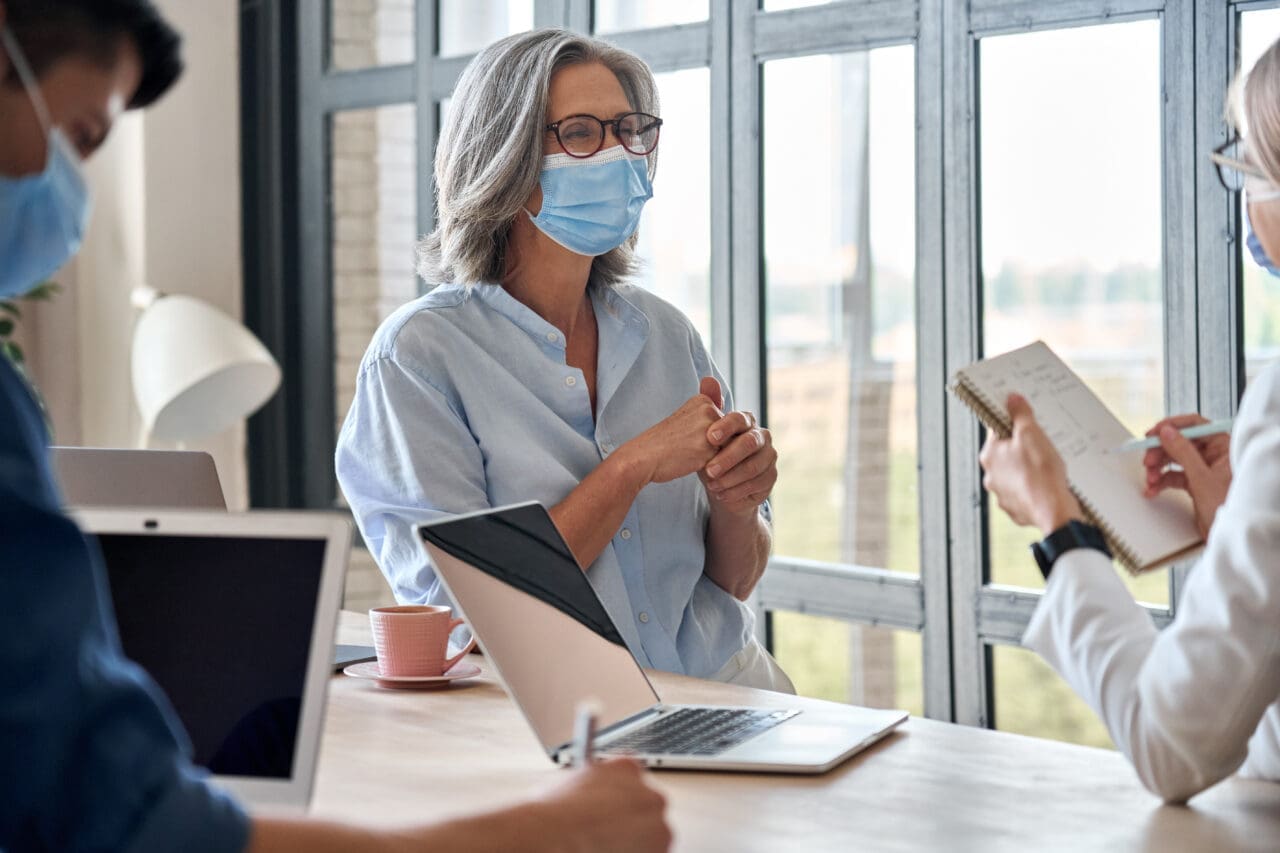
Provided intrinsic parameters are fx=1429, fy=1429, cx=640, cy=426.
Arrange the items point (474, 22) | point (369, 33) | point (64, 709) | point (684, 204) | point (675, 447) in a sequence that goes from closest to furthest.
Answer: point (64, 709), point (675, 447), point (684, 204), point (474, 22), point (369, 33)

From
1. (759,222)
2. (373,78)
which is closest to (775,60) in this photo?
(759,222)

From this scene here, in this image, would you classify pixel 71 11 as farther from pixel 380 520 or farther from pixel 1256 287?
pixel 1256 287

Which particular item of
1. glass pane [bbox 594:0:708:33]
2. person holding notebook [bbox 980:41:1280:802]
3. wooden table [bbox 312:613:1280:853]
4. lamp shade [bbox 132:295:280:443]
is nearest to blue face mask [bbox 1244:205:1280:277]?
person holding notebook [bbox 980:41:1280:802]

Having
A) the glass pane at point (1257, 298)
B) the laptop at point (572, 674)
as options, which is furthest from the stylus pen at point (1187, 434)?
the glass pane at point (1257, 298)

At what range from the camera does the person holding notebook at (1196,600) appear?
1194 mm

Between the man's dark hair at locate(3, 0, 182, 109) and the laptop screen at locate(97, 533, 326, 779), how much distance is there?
1.45 ft

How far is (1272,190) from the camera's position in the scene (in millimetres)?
1333

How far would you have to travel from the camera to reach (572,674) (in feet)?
5.03

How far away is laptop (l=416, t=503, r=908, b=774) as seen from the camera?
4.75 ft

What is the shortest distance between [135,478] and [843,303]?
5.92 feet

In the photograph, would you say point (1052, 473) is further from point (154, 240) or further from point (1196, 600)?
point (154, 240)

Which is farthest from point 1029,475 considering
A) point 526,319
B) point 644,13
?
point 644,13

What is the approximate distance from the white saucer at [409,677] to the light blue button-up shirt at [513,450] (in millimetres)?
201

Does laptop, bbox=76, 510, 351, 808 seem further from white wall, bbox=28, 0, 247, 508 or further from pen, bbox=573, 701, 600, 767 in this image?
→ white wall, bbox=28, 0, 247, 508
